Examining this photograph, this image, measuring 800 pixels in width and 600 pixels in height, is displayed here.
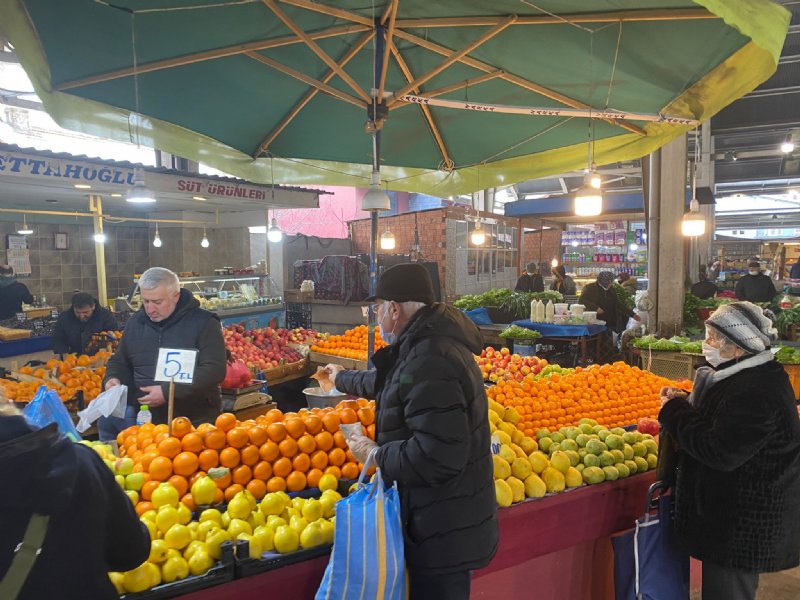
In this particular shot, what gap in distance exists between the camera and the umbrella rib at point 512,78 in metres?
3.60

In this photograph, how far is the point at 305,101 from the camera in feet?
14.9

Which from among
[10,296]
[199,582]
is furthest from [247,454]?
[10,296]

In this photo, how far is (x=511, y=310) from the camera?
10.1 m

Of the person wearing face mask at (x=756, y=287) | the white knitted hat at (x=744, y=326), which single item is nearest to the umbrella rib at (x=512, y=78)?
the white knitted hat at (x=744, y=326)

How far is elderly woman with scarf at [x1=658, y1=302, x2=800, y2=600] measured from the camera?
2316 millimetres

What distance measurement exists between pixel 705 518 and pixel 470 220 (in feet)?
49.0

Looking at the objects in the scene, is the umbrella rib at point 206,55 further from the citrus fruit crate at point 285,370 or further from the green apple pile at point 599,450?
the citrus fruit crate at point 285,370

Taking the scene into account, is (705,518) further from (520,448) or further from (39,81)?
(39,81)

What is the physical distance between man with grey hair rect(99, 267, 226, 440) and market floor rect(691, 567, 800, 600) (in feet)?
11.4

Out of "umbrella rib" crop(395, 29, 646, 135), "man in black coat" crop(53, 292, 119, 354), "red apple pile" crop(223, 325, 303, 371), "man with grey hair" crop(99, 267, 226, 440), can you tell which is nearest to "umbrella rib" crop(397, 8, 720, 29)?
"umbrella rib" crop(395, 29, 646, 135)

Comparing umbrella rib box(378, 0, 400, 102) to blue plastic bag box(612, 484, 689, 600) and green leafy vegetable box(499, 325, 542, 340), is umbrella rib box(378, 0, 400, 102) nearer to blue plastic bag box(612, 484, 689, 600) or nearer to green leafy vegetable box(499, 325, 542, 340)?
blue plastic bag box(612, 484, 689, 600)

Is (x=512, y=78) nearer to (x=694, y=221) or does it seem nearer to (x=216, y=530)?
(x=216, y=530)

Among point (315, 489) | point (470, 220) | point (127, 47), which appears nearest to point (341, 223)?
point (470, 220)

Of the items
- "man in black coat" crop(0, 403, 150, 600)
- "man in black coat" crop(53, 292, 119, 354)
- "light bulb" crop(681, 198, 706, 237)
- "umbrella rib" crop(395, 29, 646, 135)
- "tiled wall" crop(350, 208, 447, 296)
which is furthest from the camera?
"tiled wall" crop(350, 208, 447, 296)
